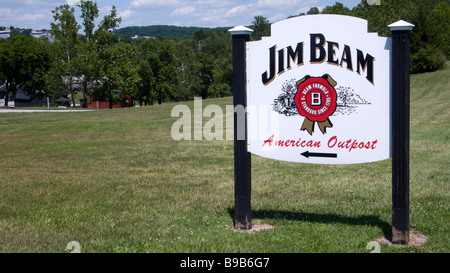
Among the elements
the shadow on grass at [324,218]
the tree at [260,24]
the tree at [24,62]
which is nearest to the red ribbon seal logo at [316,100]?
the shadow on grass at [324,218]

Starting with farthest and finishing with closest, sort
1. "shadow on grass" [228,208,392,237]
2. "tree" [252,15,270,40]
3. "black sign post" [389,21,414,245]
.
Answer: "tree" [252,15,270,40] < "shadow on grass" [228,208,392,237] < "black sign post" [389,21,414,245]

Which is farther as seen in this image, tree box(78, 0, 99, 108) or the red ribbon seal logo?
tree box(78, 0, 99, 108)

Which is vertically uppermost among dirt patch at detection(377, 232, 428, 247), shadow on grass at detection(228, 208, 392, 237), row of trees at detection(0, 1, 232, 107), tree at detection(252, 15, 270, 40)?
tree at detection(252, 15, 270, 40)

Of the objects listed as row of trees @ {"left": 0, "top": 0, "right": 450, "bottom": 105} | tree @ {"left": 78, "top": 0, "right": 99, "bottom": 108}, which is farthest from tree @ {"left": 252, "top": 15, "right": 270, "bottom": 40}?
tree @ {"left": 78, "top": 0, "right": 99, "bottom": 108}

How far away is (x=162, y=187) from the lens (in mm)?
9352

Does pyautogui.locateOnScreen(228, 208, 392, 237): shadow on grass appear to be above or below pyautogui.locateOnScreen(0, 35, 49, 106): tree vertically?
below

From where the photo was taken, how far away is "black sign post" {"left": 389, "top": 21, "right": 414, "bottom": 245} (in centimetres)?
566

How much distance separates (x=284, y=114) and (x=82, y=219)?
328cm

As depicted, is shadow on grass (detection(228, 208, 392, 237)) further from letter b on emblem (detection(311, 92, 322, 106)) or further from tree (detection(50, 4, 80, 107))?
tree (detection(50, 4, 80, 107))

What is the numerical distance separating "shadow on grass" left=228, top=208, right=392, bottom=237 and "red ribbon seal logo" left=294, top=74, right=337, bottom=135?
1.36 meters

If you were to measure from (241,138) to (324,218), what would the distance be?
169 centimetres

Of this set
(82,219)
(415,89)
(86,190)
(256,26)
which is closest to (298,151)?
(82,219)

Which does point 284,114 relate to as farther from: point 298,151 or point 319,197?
point 319,197

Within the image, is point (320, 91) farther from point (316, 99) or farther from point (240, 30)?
point (240, 30)
